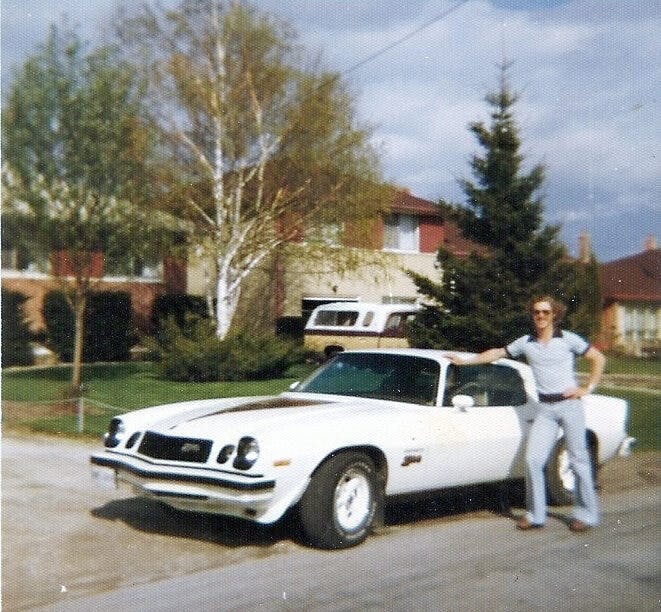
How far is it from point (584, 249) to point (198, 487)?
1024 cm

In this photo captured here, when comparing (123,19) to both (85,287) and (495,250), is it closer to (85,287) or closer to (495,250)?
(85,287)

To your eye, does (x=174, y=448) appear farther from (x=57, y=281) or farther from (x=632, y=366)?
(x=632, y=366)

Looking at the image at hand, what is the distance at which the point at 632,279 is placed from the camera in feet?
66.5

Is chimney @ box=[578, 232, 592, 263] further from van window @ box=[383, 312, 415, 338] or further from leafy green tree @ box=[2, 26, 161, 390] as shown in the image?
leafy green tree @ box=[2, 26, 161, 390]

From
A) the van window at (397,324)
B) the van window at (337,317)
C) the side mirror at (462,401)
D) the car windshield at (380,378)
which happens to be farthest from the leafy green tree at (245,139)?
the side mirror at (462,401)

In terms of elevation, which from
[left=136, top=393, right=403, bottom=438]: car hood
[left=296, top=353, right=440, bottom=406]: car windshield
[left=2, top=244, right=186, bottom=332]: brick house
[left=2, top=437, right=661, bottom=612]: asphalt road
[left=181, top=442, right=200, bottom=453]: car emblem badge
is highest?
[left=2, top=244, right=186, bottom=332]: brick house

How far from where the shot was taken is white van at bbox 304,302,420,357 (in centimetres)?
1434

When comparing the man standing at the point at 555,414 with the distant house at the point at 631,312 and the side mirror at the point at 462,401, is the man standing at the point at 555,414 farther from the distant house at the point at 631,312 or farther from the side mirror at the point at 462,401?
the distant house at the point at 631,312

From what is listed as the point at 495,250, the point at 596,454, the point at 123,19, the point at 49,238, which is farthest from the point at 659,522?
the point at 123,19

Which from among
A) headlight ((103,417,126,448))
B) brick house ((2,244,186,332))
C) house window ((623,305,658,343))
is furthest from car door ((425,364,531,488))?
house window ((623,305,658,343))

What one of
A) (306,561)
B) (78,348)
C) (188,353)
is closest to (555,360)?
(306,561)

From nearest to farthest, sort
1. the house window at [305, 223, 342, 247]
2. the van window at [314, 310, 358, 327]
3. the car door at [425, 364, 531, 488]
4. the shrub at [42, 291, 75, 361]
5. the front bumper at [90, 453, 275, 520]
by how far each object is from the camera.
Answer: the front bumper at [90, 453, 275, 520]
the car door at [425, 364, 531, 488]
the shrub at [42, 291, 75, 361]
the van window at [314, 310, 358, 327]
the house window at [305, 223, 342, 247]

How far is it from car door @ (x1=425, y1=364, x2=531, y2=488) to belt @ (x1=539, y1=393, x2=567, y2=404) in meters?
0.53

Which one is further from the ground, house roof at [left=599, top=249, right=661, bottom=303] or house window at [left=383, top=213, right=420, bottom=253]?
house window at [left=383, top=213, right=420, bottom=253]
